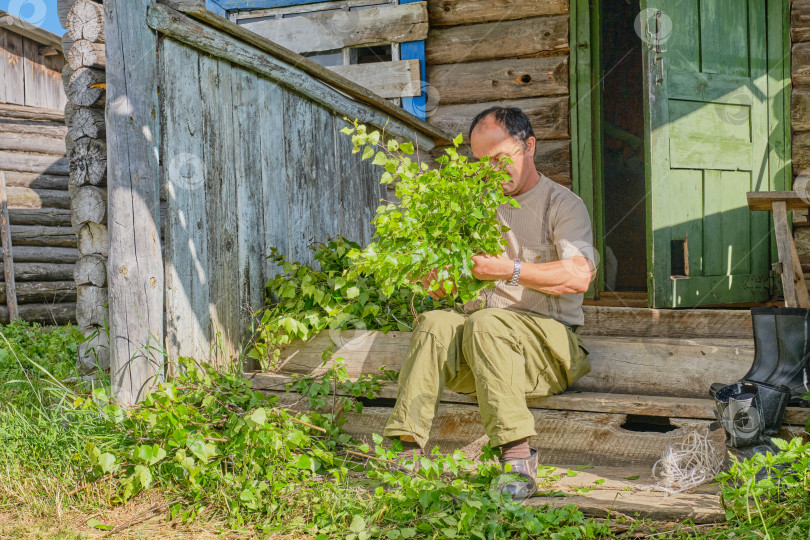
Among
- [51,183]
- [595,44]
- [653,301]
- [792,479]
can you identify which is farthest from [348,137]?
[51,183]

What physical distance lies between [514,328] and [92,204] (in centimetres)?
206

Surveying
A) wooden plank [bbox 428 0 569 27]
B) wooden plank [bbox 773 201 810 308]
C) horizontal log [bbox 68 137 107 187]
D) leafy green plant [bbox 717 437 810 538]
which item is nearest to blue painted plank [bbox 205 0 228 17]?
wooden plank [bbox 428 0 569 27]

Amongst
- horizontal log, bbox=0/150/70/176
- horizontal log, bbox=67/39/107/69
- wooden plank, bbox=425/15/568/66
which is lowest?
horizontal log, bbox=67/39/107/69

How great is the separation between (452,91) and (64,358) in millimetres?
3419

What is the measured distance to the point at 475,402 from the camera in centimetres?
329

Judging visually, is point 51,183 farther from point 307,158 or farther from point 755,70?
point 755,70

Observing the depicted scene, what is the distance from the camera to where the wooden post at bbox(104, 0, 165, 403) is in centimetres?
332

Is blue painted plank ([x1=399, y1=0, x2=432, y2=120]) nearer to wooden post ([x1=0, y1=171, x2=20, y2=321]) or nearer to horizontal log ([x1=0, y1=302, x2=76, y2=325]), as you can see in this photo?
horizontal log ([x1=0, y1=302, x2=76, y2=325])

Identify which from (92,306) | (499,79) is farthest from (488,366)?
(499,79)

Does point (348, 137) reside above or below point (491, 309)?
above

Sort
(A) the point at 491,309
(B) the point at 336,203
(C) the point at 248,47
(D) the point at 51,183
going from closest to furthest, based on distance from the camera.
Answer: (A) the point at 491,309 → (C) the point at 248,47 → (B) the point at 336,203 → (D) the point at 51,183

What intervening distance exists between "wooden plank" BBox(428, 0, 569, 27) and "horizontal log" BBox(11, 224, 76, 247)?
5018 mm

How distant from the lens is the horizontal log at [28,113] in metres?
9.45

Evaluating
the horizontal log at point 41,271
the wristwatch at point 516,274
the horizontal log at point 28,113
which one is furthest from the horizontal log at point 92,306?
the horizontal log at point 28,113
